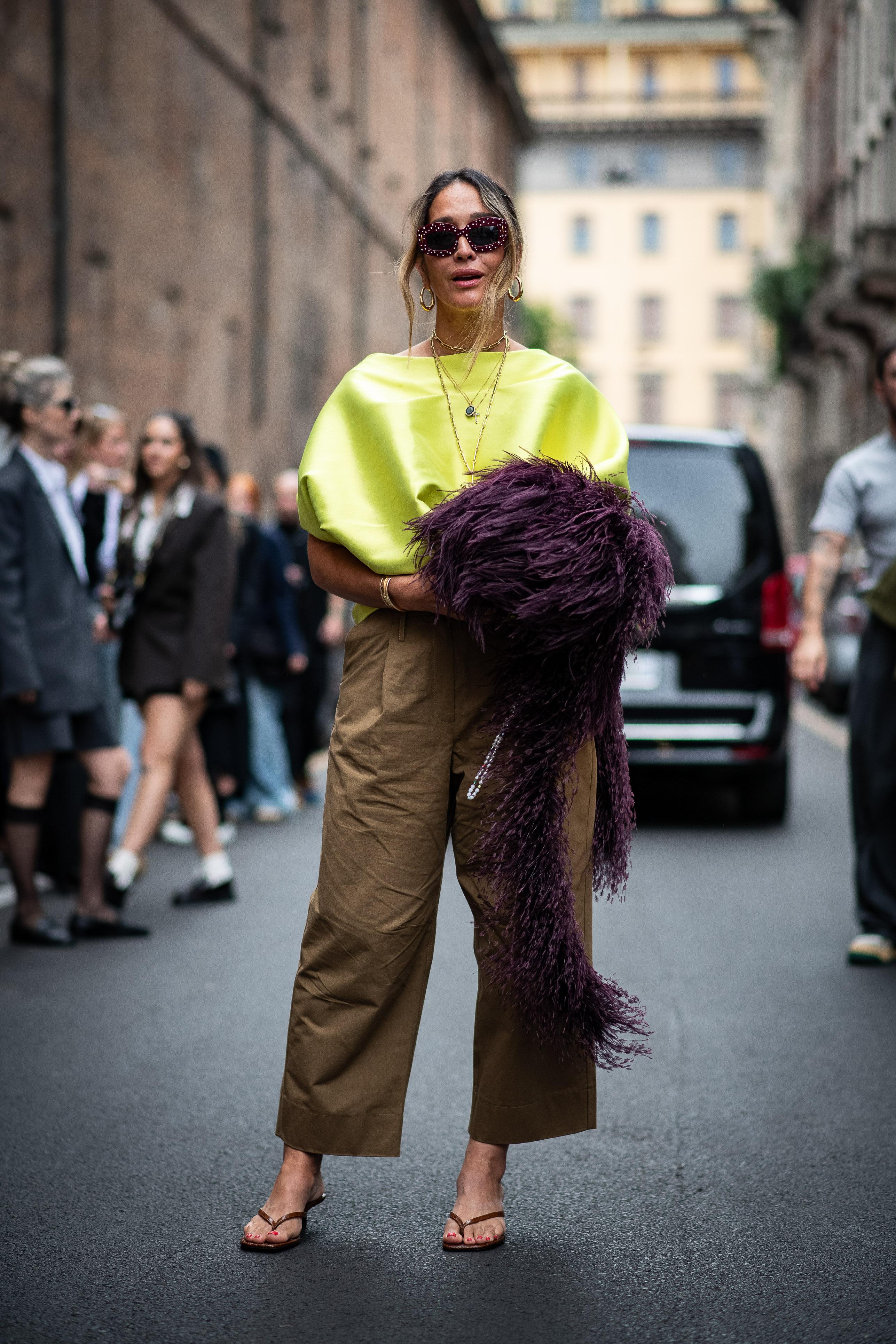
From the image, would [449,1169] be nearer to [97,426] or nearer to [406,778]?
[406,778]

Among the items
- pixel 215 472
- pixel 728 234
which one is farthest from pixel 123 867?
pixel 728 234

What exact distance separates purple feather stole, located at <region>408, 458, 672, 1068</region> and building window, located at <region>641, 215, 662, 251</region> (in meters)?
77.0

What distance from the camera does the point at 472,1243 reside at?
324cm

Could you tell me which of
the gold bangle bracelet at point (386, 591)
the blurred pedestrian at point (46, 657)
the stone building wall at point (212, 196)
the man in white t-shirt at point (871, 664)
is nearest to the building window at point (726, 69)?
the stone building wall at point (212, 196)

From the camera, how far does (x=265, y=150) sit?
23.2m

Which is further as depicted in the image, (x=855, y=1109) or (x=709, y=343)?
(x=709, y=343)

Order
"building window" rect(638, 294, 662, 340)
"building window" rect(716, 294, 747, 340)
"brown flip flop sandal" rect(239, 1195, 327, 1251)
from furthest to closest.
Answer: "building window" rect(638, 294, 662, 340) → "building window" rect(716, 294, 747, 340) → "brown flip flop sandal" rect(239, 1195, 327, 1251)

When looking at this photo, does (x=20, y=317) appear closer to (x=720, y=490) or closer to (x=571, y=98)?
(x=720, y=490)

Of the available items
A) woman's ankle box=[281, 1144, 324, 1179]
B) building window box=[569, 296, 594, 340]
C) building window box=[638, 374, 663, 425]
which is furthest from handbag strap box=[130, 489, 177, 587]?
building window box=[569, 296, 594, 340]

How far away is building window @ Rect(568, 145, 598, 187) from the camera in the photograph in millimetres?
78750

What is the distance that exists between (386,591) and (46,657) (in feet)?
10.8

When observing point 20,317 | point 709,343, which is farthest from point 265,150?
point 709,343

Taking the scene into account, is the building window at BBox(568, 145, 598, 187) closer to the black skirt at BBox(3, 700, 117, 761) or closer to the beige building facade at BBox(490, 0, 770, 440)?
the beige building facade at BBox(490, 0, 770, 440)

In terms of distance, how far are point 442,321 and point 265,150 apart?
21039 millimetres
